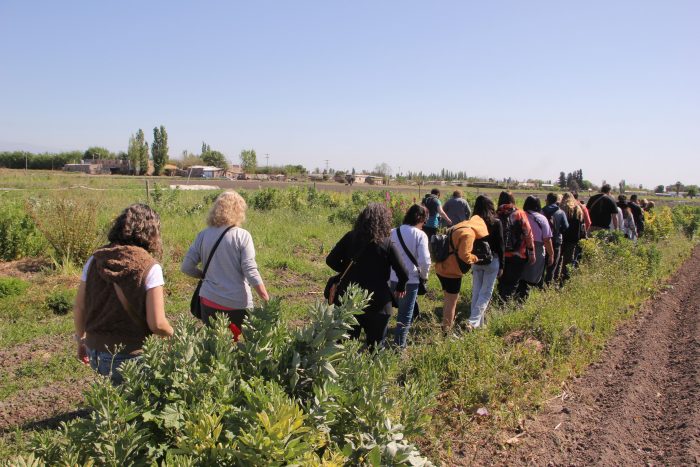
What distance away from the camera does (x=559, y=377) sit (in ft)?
16.1

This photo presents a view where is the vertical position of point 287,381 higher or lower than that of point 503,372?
higher

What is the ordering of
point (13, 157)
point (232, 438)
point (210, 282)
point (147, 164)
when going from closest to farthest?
point (232, 438) → point (210, 282) → point (147, 164) → point (13, 157)

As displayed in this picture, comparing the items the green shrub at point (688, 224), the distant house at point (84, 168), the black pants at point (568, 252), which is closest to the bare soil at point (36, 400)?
the black pants at point (568, 252)

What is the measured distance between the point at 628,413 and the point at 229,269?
3.76 m

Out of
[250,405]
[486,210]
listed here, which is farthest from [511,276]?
[250,405]

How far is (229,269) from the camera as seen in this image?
13.6ft

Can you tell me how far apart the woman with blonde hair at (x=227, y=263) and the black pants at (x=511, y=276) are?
4146 millimetres

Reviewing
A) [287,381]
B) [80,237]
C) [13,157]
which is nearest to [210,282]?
[287,381]

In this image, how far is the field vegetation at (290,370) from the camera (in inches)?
76.7

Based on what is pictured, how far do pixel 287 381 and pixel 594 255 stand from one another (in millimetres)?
8472

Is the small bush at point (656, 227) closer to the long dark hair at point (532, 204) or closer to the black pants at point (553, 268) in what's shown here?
the black pants at point (553, 268)

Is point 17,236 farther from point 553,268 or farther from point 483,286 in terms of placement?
point 553,268

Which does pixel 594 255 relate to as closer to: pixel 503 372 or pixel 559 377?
pixel 559 377

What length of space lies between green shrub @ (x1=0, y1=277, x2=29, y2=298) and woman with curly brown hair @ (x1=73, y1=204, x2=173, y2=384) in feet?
16.4
